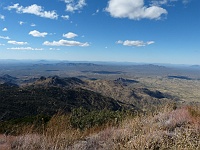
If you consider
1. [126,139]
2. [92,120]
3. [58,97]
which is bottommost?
[58,97]

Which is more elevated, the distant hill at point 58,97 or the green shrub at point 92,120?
the green shrub at point 92,120

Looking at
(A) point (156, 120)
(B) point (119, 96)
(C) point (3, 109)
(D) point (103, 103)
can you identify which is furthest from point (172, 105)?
(B) point (119, 96)

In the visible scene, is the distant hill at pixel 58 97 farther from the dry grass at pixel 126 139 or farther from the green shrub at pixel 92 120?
the dry grass at pixel 126 139

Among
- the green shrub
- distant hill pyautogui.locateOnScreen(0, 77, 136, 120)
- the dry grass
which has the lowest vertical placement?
distant hill pyautogui.locateOnScreen(0, 77, 136, 120)

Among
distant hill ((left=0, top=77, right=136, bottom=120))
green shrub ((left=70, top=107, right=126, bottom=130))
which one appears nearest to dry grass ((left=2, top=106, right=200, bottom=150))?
green shrub ((left=70, top=107, right=126, bottom=130))

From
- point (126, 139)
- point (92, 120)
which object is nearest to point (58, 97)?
point (92, 120)

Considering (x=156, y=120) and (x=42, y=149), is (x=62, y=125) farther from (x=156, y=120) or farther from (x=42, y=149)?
(x=156, y=120)

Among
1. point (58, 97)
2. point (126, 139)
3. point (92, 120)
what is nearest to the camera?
point (126, 139)

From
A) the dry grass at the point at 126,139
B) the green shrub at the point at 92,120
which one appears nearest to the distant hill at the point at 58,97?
the green shrub at the point at 92,120

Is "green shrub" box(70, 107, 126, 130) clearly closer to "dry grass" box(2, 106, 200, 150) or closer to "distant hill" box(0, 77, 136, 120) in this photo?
"dry grass" box(2, 106, 200, 150)

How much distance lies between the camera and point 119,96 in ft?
618

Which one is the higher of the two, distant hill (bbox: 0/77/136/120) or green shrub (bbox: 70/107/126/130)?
green shrub (bbox: 70/107/126/130)

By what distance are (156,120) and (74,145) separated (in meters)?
3.03

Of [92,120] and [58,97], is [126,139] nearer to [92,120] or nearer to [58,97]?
[92,120]
